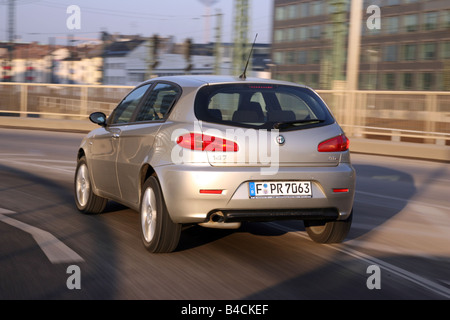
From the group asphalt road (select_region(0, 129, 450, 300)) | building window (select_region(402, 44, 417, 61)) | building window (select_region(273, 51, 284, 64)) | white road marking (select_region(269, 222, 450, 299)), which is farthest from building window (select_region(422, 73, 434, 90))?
white road marking (select_region(269, 222, 450, 299))

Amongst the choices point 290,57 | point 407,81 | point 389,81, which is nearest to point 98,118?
point 407,81

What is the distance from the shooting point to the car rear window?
6.01 m

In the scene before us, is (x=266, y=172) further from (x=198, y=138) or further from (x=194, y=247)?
(x=194, y=247)

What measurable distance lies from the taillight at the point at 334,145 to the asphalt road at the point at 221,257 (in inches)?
35.1

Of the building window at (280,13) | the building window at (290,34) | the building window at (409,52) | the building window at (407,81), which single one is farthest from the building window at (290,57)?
the building window at (407,81)

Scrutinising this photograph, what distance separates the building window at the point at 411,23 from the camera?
80750 millimetres

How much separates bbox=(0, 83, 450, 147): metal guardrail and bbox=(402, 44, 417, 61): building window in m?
60.4

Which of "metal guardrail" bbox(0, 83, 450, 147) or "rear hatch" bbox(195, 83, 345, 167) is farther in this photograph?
"metal guardrail" bbox(0, 83, 450, 147)

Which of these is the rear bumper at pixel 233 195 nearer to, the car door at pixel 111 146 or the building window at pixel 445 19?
the car door at pixel 111 146

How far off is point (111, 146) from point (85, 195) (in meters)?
1.07

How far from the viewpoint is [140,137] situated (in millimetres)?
6680

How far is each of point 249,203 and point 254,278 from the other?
73 cm

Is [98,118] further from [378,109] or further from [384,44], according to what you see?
[384,44]

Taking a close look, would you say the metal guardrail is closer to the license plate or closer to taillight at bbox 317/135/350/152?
taillight at bbox 317/135/350/152
